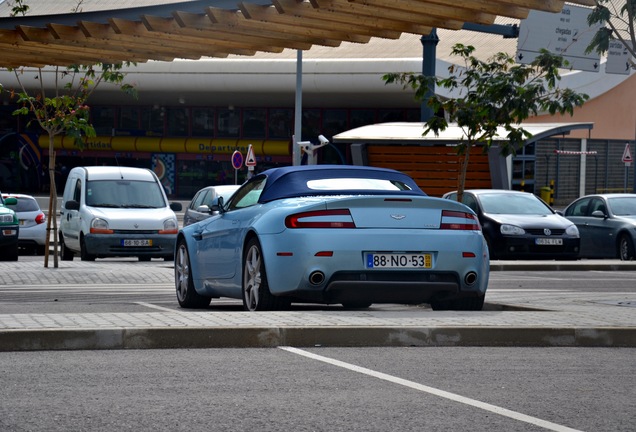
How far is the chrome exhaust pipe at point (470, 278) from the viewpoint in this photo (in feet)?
36.3

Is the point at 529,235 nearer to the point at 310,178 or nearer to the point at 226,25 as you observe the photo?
the point at 226,25

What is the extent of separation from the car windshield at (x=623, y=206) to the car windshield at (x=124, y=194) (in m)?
9.12

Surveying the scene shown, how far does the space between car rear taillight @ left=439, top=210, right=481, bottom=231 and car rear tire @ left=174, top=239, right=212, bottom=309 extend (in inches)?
120

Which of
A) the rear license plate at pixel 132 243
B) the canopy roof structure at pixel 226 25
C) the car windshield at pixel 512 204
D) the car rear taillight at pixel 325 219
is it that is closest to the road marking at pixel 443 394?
the car rear taillight at pixel 325 219

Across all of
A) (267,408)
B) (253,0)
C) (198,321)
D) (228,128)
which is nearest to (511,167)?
(228,128)

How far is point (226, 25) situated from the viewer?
13.8m

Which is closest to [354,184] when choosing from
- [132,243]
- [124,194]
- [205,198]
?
[132,243]

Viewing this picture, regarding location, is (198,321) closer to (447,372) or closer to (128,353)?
(128,353)

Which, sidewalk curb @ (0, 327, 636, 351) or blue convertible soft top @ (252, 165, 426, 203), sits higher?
blue convertible soft top @ (252, 165, 426, 203)

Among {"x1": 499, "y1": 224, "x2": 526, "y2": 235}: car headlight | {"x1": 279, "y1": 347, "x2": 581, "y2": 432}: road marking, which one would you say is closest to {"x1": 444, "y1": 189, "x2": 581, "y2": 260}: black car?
{"x1": 499, "y1": 224, "x2": 526, "y2": 235}: car headlight

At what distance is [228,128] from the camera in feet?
218

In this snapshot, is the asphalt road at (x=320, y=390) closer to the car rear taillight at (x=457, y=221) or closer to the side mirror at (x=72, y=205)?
the car rear taillight at (x=457, y=221)

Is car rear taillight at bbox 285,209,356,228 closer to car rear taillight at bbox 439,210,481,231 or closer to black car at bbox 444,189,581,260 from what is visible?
car rear taillight at bbox 439,210,481,231

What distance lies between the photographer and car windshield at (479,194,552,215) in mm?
26141
